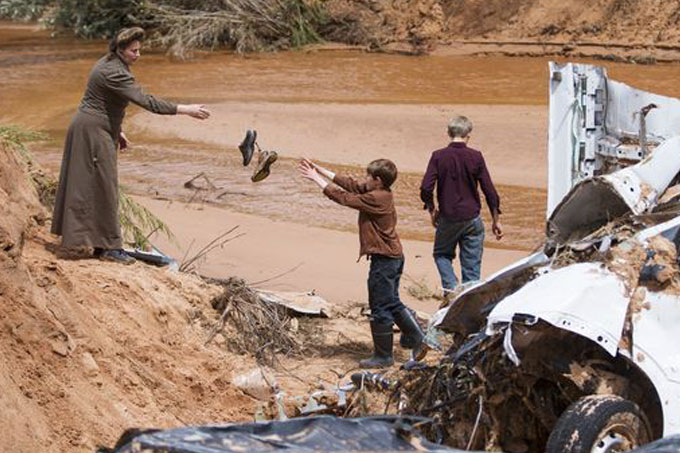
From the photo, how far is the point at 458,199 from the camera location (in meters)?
10.1

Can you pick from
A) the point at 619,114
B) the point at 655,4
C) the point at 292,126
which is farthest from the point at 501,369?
the point at 655,4

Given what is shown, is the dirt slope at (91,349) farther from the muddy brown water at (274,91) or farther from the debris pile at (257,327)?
the muddy brown water at (274,91)

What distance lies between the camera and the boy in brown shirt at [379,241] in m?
9.16

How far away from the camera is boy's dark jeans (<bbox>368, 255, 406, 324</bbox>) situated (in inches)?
364

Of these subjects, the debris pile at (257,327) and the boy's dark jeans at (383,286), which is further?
the debris pile at (257,327)

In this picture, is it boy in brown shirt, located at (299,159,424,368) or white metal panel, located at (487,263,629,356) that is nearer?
white metal panel, located at (487,263,629,356)

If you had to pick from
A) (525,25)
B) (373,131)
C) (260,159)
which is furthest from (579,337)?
(525,25)

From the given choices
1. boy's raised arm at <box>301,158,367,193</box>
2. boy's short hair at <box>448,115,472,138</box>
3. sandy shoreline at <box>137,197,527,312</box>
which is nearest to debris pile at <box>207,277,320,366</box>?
sandy shoreline at <box>137,197,527,312</box>

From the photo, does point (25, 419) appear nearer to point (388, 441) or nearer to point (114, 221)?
point (388, 441)

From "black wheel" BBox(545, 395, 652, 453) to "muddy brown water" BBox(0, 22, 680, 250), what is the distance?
25.1 ft

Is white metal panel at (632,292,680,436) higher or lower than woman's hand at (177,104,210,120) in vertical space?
lower

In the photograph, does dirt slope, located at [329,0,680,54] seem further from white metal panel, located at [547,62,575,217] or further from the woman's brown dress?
the woman's brown dress

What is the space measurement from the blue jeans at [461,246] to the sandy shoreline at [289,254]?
43.9 inches

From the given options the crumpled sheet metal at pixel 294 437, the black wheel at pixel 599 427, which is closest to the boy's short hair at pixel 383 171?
the black wheel at pixel 599 427
